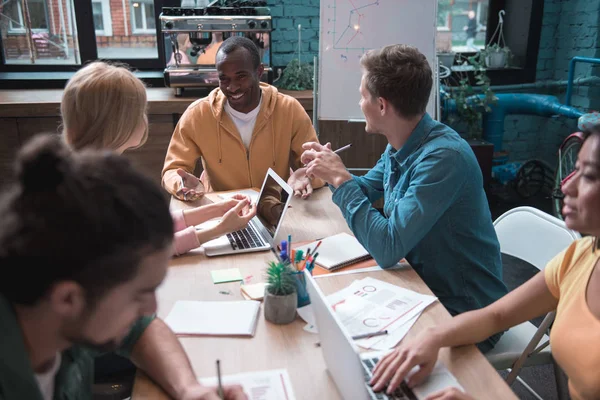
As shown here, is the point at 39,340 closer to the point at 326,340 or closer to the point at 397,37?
the point at 326,340

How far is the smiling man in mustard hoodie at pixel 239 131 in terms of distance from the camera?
234 centimetres

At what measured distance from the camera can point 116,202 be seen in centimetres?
69

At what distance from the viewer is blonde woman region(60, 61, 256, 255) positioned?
1.53 m

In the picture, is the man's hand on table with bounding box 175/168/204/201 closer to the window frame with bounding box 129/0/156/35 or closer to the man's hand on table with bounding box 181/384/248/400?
the man's hand on table with bounding box 181/384/248/400

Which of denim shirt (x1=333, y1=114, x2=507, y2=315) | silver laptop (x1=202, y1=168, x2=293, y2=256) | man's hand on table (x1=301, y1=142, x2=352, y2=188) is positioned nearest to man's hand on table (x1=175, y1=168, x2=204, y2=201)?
silver laptop (x1=202, y1=168, x2=293, y2=256)

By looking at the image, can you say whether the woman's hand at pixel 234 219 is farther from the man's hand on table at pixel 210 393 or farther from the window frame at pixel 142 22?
the window frame at pixel 142 22

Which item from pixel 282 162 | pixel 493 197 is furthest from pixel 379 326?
pixel 493 197

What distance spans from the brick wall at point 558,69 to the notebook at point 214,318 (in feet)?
A: 11.6

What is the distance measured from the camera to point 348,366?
91 centimetres

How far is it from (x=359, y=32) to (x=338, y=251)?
72.2 inches

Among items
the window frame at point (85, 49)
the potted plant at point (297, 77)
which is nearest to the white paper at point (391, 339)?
the potted plant at point (297, 77)

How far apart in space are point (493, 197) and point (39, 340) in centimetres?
367

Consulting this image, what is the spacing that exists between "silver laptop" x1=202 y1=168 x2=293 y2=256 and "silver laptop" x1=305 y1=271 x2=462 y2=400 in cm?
64

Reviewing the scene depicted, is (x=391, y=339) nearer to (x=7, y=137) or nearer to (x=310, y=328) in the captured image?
(x=310, y=328)
